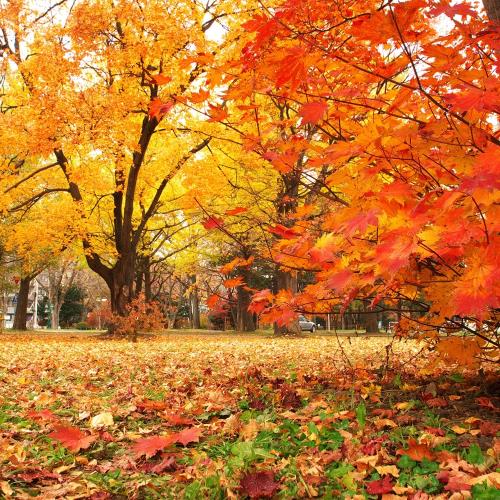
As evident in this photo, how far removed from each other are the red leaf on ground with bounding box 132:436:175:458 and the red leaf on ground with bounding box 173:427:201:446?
0.06 m

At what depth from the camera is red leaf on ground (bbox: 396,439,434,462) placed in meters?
2.57

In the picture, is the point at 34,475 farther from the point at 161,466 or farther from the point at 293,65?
the point at 293,65

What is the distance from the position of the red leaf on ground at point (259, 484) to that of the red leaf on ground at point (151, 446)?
2.09 ft

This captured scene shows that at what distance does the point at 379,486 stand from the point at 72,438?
1.73 metres

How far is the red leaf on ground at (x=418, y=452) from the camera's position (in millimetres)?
2568

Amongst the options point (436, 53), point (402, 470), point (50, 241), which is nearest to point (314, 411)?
point (402, 470)

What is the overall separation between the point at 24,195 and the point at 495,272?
19387mm

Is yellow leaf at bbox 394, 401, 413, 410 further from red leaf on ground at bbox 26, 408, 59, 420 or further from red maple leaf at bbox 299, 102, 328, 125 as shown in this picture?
red leaf on ground at bbox 26, 408, 59, 420

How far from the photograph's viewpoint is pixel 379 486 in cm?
229

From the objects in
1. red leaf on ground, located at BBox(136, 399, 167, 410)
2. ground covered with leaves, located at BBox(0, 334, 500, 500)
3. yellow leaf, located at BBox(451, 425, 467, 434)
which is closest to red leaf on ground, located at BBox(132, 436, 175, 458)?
ground covered with leaves, located at BBox(0, 334, 500, 500)

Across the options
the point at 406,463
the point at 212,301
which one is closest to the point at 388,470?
the point at 406,463

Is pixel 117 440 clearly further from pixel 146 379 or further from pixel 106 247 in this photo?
pixel 106 247

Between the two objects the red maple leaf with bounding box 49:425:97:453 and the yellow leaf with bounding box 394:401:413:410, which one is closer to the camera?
the red maple leaf with bounding box 49:425:97:453

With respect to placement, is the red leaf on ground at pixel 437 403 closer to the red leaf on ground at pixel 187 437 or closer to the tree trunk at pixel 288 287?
the red leaf on ground at pixel 187 437
